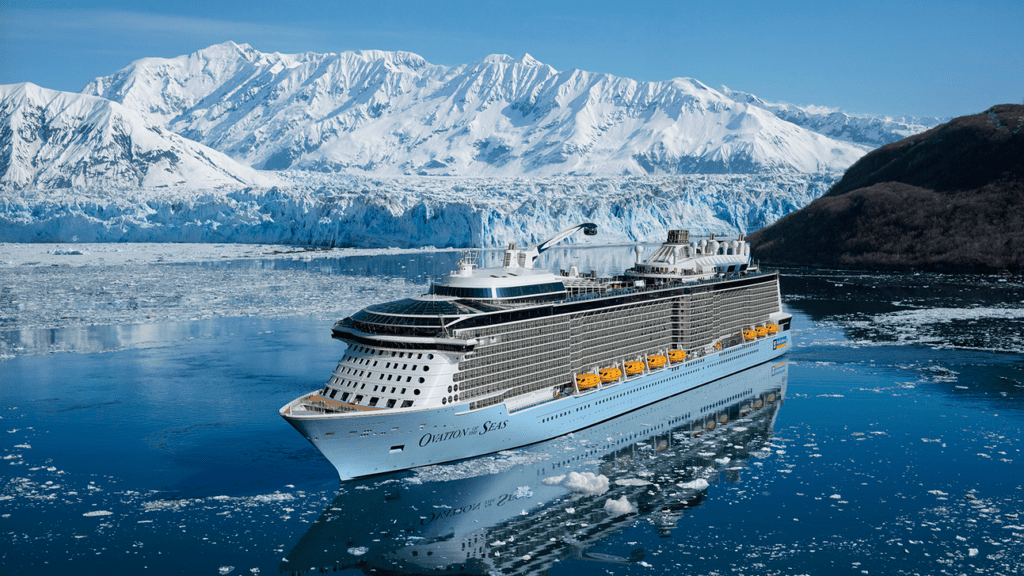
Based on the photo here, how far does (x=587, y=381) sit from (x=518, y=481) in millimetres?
5137

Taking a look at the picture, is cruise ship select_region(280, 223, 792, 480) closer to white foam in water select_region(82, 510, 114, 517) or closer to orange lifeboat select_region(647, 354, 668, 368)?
orange lifeboat select_region(647, 354, 668, 368)

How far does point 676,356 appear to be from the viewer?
29781mm

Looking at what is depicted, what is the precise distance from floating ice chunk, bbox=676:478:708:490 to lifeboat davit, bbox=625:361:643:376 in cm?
673

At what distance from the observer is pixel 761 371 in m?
35.5

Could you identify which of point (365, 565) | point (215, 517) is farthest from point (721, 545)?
point (215, 517)

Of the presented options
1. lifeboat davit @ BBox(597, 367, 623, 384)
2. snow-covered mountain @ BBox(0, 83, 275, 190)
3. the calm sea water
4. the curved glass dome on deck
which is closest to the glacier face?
snow-covered mountain @ BBox(0, 83, 275, 190)

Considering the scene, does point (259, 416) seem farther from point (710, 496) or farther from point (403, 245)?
point (403, 245)

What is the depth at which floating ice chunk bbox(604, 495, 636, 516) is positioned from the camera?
1894 centimetres

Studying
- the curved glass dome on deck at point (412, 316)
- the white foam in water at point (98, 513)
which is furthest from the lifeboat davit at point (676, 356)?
the white foam in water at point (98, 513)

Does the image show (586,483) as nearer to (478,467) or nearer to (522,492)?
(522,492)

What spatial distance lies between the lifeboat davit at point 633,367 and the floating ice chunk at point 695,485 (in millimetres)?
6731

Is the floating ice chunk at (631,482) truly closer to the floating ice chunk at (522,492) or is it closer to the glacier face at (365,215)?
the floating ice chunk at (522,492)

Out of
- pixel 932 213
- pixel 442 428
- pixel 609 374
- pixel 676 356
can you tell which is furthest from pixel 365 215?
pixel 442 428

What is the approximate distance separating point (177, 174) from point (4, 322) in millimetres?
85653
